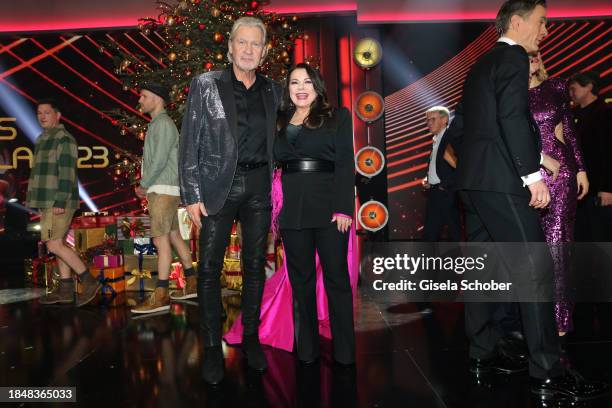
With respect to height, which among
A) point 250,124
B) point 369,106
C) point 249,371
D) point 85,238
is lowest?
point 249,371

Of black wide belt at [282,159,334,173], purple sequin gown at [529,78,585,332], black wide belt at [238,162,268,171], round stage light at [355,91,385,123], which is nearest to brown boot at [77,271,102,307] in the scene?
black wide belt at [238,162,268,171]

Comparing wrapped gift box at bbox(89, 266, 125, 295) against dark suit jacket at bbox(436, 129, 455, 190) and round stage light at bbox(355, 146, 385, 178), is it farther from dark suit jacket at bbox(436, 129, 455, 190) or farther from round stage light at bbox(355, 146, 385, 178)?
round stage light at bbox(355, 146, 385, 178)

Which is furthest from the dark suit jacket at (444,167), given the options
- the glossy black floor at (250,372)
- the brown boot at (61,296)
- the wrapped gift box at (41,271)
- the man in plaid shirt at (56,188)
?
the wrapped gift box at (41,271)

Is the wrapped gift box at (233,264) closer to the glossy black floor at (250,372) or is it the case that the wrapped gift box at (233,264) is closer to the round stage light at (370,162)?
the glossy black floor at (250,372)

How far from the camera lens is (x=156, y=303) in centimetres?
397

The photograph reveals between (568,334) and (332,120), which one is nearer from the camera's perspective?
(332,120)

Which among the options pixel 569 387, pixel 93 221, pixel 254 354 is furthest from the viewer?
pixel 93 221

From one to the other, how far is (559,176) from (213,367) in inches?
79.9

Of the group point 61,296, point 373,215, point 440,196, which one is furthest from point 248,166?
point 373,215

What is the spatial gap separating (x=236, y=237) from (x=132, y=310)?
114cm

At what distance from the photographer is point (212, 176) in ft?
8.06

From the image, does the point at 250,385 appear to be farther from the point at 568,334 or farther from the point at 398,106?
the point at 398,106

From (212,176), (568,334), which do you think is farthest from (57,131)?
(568,334)

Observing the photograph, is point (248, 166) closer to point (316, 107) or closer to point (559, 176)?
point (316, 107)
